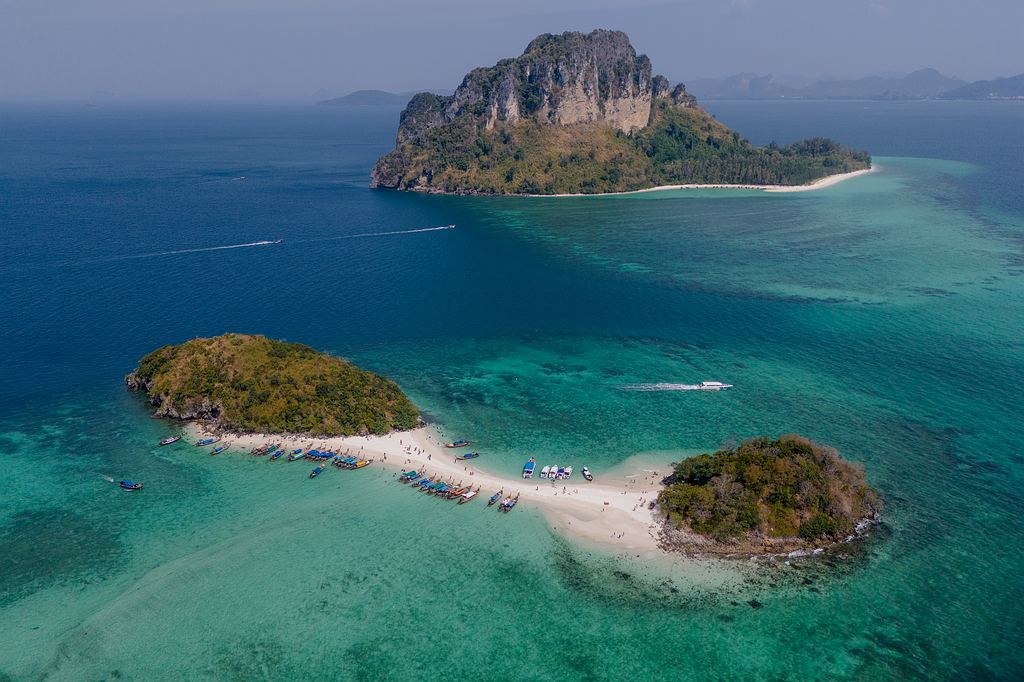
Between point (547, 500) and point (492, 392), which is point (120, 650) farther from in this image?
point (492, 392)

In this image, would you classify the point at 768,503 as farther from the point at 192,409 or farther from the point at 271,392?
the point at 192,409

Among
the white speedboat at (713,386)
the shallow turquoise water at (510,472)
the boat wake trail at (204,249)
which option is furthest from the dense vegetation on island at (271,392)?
the boat wake trail at (204,249)

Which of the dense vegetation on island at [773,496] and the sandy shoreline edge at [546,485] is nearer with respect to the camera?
the dense vegetation on island at [773,496]

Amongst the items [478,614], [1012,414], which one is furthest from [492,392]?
[1012,414]

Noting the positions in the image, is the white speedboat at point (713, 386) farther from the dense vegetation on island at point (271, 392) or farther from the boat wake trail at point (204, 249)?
the boat wake trail at point (204, 249)

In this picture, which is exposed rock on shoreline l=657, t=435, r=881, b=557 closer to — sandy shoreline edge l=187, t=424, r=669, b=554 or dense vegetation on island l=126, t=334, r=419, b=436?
sandy shoreline edge l=187, t=424, r=669, b=554

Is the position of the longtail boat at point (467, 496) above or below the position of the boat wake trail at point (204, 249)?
below

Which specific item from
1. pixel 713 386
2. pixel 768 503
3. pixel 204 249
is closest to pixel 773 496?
pixel 768 503

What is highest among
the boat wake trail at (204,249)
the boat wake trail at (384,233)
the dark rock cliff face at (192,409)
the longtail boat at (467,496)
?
the boat wake trail at (384,233)
